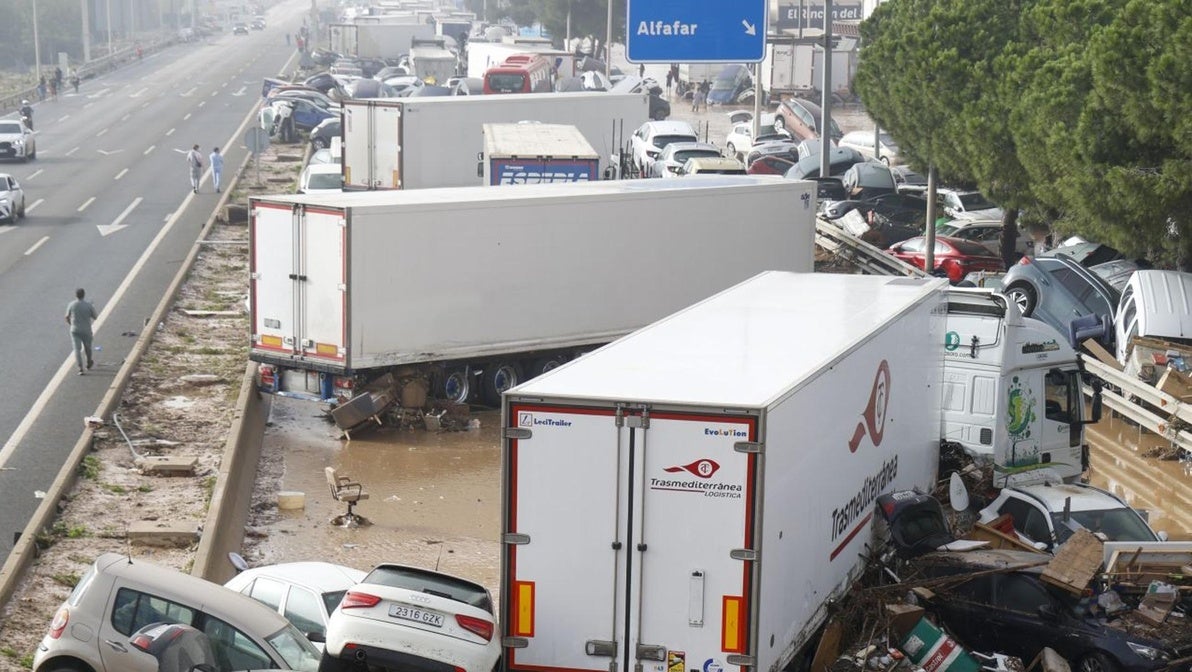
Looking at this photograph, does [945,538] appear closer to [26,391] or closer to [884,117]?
[26,391]

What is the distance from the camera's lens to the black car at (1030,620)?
38.7 ft

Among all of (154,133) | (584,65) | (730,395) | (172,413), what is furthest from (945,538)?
(584,65)

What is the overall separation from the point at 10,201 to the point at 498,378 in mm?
20357

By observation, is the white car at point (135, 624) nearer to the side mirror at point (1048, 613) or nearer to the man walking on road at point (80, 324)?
the side mirror at point (1048, 613)

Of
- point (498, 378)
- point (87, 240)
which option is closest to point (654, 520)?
point (498, 378)

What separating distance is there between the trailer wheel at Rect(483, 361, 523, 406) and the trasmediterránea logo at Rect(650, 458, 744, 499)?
1280 cm

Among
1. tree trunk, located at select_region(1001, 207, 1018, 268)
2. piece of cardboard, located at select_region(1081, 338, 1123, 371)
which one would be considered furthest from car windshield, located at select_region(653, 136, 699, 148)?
piece of cardboard, located at select_region(1081, 338, 1123, 371)

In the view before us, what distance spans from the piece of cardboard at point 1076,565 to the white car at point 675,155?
27.9 metres

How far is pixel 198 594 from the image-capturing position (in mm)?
10195

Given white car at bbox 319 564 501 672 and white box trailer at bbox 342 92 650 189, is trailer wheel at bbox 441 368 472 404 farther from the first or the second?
white box trailer at bbox 342 92 650 189

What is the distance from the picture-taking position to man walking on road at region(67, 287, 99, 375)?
21969mm

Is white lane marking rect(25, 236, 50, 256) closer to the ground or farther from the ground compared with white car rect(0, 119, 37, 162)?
closer to the ground

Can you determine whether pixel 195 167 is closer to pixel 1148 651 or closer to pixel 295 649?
pixel 295 649

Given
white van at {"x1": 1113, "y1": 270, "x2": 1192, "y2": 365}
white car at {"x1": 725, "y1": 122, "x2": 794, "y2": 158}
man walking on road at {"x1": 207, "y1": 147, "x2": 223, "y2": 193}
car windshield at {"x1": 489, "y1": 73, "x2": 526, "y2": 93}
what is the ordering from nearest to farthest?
white van at {"x1": 1113, "y1": 270, "x2": 1192, "y2": 365} → man walking on road at {"x1": 207, "y1": 147, "x2": 223, "y2": 193} → white car at {"x1": 725, "y1": 122, "x2": 794, "y2": 158} → car windshield at {"x1": 489, "y1": 73, "x2": 526, "y2": 93}
